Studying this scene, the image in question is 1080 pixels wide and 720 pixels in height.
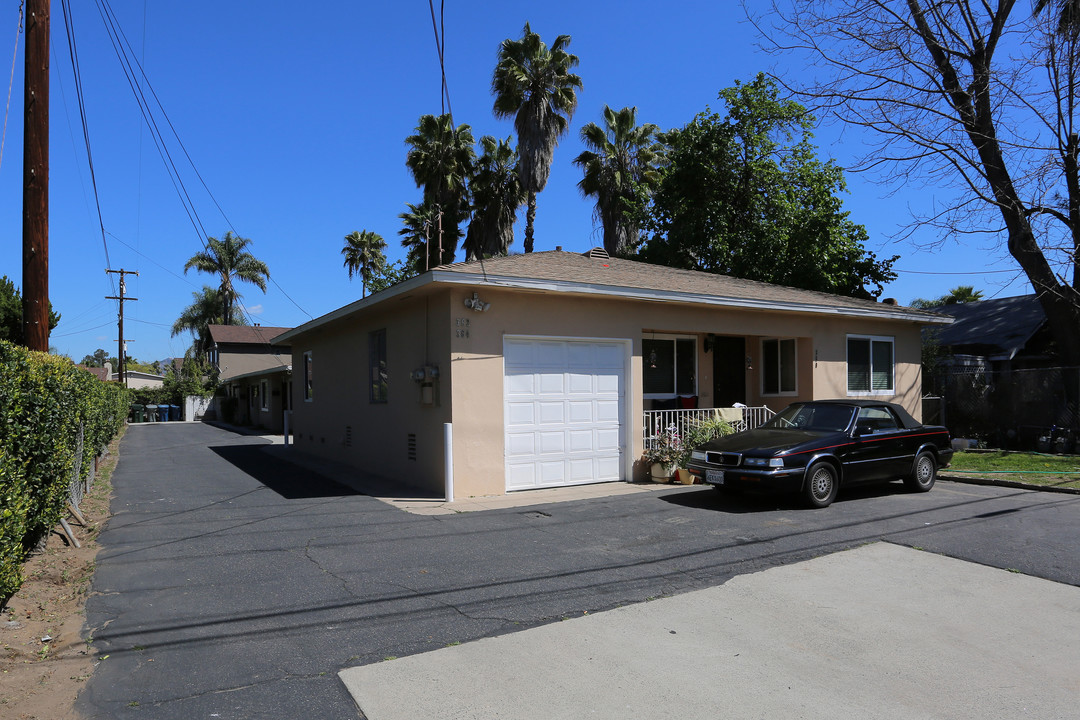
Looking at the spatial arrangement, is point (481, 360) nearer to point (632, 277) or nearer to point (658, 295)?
point (658, 295)

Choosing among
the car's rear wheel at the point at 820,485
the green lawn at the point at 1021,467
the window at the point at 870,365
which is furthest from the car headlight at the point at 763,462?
the window at the point at 870,365

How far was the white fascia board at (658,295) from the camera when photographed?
396 inches

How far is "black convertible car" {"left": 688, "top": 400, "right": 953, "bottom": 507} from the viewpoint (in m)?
9.15

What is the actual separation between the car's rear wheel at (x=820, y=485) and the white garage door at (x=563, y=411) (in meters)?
3.65

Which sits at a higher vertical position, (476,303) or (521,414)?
(476,303)

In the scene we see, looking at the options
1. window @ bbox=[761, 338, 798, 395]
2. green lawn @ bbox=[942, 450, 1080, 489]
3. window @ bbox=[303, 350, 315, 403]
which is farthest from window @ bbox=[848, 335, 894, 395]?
window @ bbox=[303, 350, 315, 403]

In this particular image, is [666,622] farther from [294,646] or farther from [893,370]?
[893,370]

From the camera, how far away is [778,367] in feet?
50.2

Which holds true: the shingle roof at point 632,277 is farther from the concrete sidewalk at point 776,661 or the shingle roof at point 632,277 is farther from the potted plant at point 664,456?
the concrete sidewalk at point 776,661

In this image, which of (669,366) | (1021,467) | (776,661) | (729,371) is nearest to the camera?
(776,661)

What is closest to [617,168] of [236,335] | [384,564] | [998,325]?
[998,325]

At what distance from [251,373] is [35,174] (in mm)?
22930

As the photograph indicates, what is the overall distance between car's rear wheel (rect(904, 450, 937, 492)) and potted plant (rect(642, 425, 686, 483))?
356 cm

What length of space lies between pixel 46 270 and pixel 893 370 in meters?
16.7
